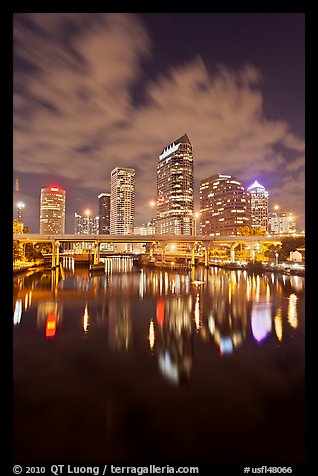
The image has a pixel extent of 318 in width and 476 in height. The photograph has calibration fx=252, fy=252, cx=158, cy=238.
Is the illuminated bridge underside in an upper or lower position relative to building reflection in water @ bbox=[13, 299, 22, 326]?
upper

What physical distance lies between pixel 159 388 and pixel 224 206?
152901 millimetres

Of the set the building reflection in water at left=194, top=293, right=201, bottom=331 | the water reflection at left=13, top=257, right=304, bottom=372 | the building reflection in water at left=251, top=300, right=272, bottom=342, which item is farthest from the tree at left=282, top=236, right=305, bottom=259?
the building reflection in water at left=194, top=293, right=201, bottom=331

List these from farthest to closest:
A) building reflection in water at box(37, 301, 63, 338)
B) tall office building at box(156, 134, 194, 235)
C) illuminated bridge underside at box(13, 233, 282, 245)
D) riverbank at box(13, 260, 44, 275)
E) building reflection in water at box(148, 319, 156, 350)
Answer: tall office building at box(156, 134, 194, 235), illuminated bridge underside at box(13, 233, 282, 245), riverbank at box(13, 260, 44, 275), building reflection in water at box(37, 301, 63, 338), building reflection in water at box(148, 319, 156, 350)

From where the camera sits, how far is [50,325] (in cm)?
1595

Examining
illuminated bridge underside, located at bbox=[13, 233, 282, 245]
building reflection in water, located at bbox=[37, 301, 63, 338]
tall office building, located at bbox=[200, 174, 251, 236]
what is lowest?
building reflection in water, located at bbox=[37, 301, 63, 338]

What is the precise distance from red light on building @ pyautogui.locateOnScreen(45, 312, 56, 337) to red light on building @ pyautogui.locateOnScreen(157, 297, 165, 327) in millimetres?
6427

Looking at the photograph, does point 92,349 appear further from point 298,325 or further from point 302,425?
point 298,325

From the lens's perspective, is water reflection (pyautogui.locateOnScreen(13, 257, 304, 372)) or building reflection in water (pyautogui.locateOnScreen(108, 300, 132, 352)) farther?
building reflection in water (pyautogui.locateOnScreen(108, 300, 132, 352))

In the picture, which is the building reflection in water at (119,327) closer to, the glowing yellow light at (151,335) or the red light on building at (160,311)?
the glowing yellow light at (151,335)

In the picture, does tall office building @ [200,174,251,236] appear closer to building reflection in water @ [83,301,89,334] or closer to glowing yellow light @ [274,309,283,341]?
glowing yellow light @ [274,309,283,341]

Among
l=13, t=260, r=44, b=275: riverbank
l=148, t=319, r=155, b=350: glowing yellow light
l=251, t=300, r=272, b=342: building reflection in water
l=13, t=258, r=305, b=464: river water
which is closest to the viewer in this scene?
l=13, t=258, r=305, b=464: river water

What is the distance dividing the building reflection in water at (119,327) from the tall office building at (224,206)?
432ft

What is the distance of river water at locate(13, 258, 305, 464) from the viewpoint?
20.1ft

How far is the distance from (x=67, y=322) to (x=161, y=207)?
15419 centimetres
